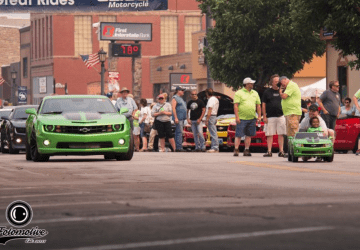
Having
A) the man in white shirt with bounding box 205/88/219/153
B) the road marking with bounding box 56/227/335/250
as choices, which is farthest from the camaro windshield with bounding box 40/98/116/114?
the road marking with bounding box 56/227/335/250

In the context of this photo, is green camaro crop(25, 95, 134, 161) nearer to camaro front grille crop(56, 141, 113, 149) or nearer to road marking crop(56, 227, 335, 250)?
camaro front grille crop(56, 141, 113, 149)

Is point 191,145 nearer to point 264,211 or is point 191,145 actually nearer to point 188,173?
point 188,173

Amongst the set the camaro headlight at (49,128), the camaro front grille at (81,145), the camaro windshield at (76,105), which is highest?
the camaro windshield at (76,105)

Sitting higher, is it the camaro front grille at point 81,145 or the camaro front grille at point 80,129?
the camaro front grille at point 80,129

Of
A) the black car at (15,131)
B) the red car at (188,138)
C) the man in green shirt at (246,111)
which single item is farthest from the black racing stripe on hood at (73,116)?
the red car at (188,138)

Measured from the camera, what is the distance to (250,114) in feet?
72.6

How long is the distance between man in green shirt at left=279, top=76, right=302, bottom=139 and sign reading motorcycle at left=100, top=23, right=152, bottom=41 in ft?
184

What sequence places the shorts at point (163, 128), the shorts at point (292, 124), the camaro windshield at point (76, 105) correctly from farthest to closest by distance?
the shorts at point (163, 128) < the shorts at point (292, 124) < the camaro windshield at point (76, 105)

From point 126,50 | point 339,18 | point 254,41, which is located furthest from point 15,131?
point 126,50

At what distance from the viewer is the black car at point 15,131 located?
27.5m

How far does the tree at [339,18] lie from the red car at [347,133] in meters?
2.95

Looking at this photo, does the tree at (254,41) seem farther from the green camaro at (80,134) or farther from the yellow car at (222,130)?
the green camaro at (80,134)

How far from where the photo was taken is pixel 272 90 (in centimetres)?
2173

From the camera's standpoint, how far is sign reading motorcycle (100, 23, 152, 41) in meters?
76.9
